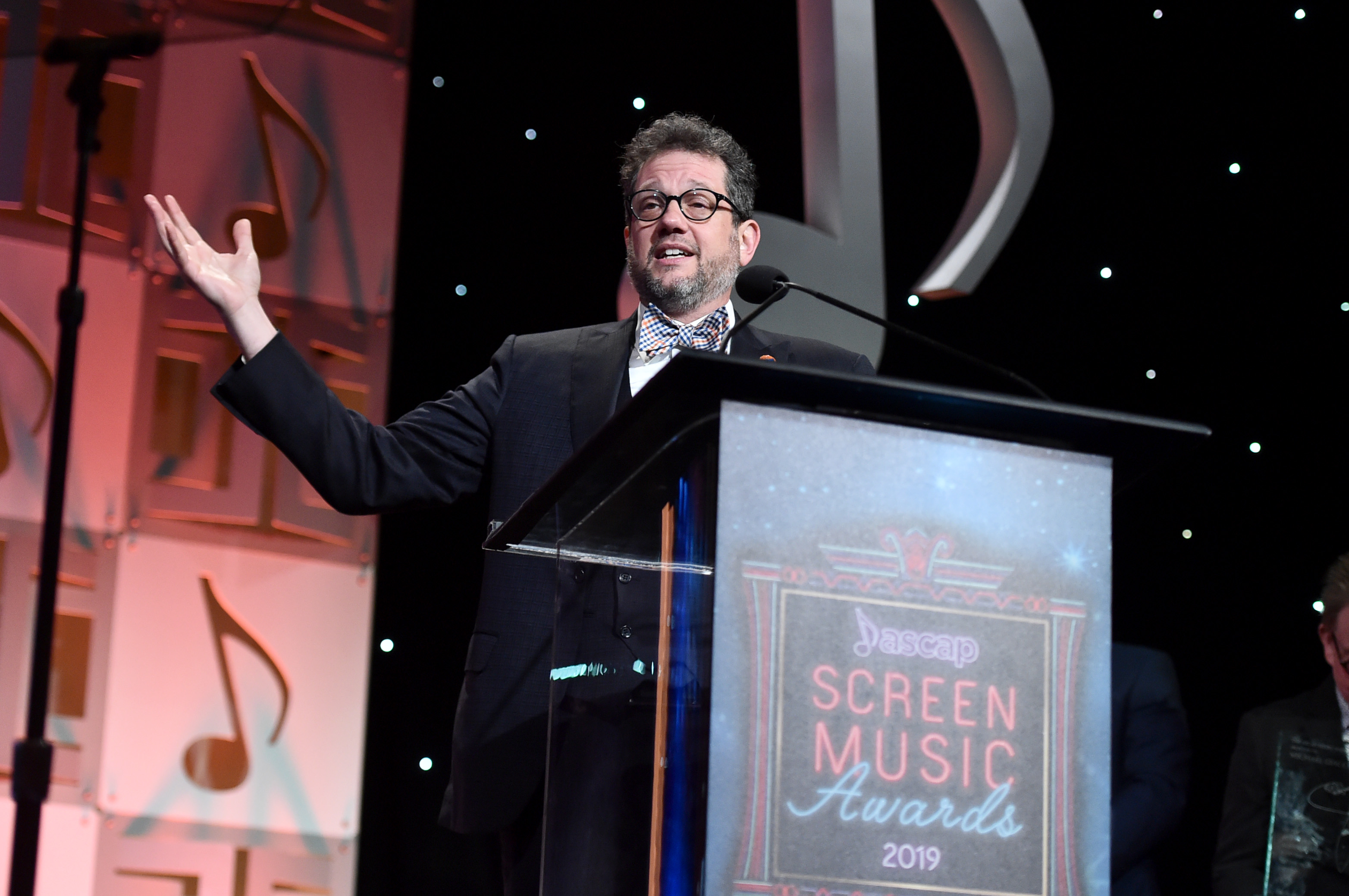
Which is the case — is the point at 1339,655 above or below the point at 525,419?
below

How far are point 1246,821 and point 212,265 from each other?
2194mm

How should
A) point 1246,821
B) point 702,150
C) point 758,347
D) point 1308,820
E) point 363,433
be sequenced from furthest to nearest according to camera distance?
point 1246,821 < point 1308,820 < point 702,150 < point 758,347 < point 363,433

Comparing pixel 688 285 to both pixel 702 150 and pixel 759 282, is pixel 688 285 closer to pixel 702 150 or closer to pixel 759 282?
pixel 702 150

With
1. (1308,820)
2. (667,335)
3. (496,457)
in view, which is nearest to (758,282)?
(667,335)

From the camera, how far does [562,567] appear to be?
125 cm

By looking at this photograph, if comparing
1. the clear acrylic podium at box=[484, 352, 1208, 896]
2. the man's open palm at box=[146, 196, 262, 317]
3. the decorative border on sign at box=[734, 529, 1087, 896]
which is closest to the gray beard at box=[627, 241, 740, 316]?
the man's open palm at box=[146, 196, 262, 317]

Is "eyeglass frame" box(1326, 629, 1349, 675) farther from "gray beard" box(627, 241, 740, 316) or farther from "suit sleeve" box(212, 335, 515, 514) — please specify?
"suit sleeve" box(212, 335, 515, 514)

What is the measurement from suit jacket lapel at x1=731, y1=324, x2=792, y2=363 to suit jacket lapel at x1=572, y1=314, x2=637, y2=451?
0.15 m

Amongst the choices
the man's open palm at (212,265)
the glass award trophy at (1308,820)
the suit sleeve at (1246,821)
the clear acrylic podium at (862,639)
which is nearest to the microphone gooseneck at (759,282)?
the clear acrylic podium at (862,639)

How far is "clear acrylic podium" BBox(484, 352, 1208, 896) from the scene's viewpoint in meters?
0.92

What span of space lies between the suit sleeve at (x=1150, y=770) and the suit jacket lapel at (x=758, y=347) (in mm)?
1502

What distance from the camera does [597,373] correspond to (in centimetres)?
172

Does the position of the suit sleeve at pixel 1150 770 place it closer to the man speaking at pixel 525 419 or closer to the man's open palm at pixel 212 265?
the man speaking at pixel 525 419

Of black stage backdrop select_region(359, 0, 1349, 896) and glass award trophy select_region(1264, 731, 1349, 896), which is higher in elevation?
black stage backdrop select_region(359, 0, 1349, 896)
